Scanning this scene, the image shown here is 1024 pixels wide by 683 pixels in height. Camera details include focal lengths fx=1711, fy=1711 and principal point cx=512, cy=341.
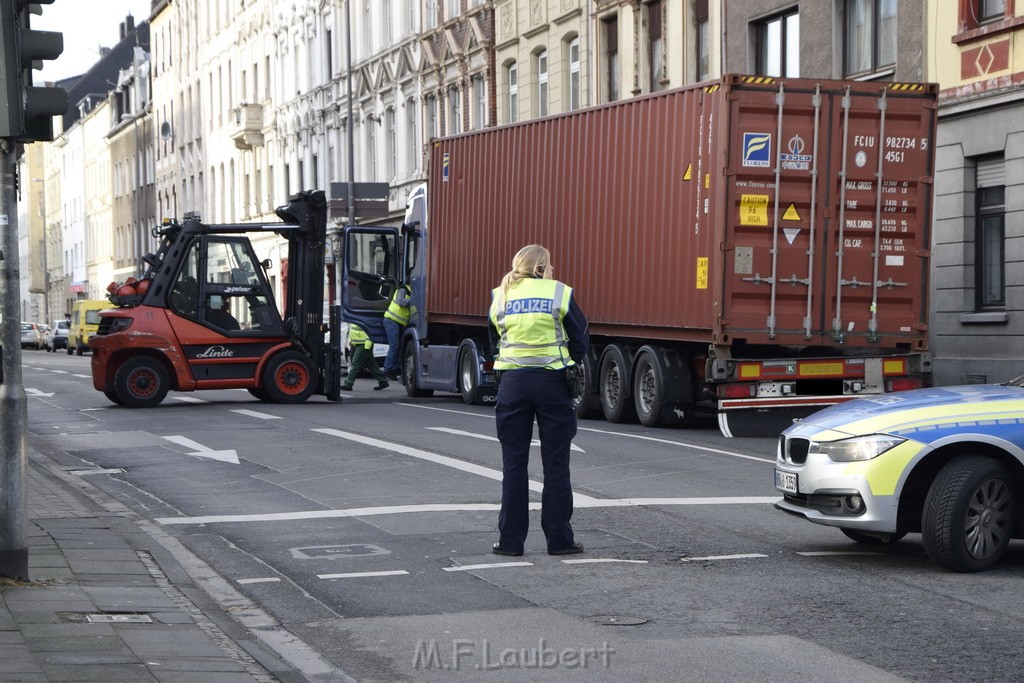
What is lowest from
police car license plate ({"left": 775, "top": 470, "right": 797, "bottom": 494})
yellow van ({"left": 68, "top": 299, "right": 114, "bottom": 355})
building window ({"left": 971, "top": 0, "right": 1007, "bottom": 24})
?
yellow van ({"left": 68, "top": 299, "right": 114, "bottom": 355})

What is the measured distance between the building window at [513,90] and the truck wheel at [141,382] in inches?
776

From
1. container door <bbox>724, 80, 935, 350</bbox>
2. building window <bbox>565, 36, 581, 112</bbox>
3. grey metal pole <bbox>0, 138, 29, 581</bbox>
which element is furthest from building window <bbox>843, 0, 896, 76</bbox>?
grey metal pole <bbox>0, 138, 29, 581</bbox>

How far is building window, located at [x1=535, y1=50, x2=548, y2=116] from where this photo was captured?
39969 millimetres

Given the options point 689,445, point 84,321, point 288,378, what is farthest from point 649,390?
point 84,321

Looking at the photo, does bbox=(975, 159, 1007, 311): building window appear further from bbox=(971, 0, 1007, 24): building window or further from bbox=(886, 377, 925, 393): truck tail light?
bbox=(886, 377, 925, 393): truck tail light

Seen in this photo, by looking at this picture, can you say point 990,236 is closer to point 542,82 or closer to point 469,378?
point 469,378

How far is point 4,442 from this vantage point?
26.4ft

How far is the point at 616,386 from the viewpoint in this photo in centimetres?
2033

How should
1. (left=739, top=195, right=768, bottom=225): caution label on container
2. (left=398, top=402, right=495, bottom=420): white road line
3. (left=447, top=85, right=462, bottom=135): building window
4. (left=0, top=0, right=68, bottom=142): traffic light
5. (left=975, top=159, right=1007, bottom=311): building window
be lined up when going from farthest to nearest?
(left=447, top=85, right=462, bottom=135): building window
(left=975, top=159, right=1007, bottom=311): building window
(left=398, top=402, right=495, bottom=420): white road line
(left=739, top=195, right=768, bottom=225): caution label on container
(left=0, top=0, right=68, bottom=142): traffic light

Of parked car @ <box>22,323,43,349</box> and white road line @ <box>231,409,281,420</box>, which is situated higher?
white road line @ <box>231,409,281,420</box>

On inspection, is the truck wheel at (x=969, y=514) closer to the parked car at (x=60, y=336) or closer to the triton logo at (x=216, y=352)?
the triton logo at (x=216, y=352)

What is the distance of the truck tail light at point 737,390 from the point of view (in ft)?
58.0

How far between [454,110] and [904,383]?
96.4 feet

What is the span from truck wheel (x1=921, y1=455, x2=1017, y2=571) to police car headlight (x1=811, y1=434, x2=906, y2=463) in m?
0.30
